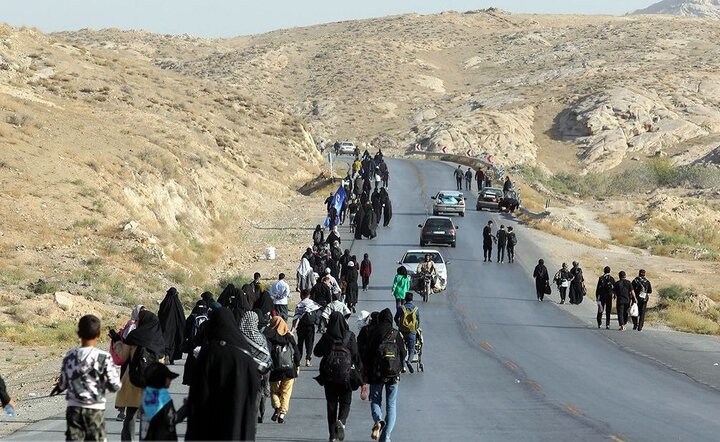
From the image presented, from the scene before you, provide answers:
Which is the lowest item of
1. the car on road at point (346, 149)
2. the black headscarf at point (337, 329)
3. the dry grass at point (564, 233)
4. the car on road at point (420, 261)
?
the black headscarf at point (337, 329)

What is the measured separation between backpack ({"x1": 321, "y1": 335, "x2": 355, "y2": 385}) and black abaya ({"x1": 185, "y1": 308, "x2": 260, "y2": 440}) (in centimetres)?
423

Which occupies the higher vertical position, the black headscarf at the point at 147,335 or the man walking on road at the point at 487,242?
the man walking on road at the point at 487,242

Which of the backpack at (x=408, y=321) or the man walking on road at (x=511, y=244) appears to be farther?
the man walking on road at (x=511, y=244)

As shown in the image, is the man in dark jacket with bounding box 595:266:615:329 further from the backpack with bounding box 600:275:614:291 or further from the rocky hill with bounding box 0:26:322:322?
the rocky hill with bounding box 0:26:322:322

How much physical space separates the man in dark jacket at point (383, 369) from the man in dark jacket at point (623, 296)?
16612 millimetres

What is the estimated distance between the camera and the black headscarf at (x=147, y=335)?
13578 mm

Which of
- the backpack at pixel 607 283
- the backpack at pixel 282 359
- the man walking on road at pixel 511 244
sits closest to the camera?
the backpack at pixel 282 359

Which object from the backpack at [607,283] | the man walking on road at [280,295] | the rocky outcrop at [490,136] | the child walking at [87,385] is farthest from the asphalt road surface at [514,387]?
the rocky outcrop at [490,136]

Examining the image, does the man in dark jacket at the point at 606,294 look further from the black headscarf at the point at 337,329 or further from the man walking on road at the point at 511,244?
the black headscarf at the point at 337,329

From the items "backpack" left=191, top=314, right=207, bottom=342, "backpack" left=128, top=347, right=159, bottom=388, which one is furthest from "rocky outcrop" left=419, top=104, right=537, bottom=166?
"backpack" left=128, top=347, right=159, bottom=388

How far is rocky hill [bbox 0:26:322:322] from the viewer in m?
35.3

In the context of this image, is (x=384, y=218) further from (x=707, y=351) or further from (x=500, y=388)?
(x=500, y=388)

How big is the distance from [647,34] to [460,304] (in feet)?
474

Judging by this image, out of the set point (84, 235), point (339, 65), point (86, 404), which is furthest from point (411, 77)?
point (86, 404)
